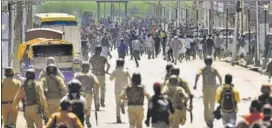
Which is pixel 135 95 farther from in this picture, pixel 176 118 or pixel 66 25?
pixel 66 25

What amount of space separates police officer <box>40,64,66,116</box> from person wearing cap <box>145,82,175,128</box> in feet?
10.0

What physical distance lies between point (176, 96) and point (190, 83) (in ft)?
49.1

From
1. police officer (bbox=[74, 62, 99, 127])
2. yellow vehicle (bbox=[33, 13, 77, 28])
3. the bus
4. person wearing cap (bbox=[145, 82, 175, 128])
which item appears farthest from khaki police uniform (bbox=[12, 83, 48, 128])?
yellow vehicle (bbox=[33, 13, 77, 28])

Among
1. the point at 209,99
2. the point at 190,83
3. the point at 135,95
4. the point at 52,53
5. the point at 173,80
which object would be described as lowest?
the point at 190,83

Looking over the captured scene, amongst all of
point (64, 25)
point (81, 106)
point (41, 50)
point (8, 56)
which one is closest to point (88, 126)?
point (81, 106)

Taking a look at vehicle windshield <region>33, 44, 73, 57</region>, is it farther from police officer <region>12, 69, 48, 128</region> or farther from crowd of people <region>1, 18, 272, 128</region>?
police officer <region>12, 69, 48, 128</region>

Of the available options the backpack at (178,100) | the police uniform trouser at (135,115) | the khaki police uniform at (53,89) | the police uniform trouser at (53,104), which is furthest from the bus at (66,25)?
the backpack at (178,100)

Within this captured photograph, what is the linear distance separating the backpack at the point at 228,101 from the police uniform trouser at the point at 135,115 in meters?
1.65

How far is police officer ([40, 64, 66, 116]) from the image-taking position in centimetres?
1748

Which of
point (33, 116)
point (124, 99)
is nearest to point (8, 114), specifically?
point (33, 116)

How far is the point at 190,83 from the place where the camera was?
3158 centimetres

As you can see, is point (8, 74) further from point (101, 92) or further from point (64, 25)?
point (64, 25)

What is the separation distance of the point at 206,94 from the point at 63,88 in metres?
3.79

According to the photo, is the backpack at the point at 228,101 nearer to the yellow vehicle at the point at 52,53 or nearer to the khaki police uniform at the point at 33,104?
the khaki police uniform at the point at 33,104
